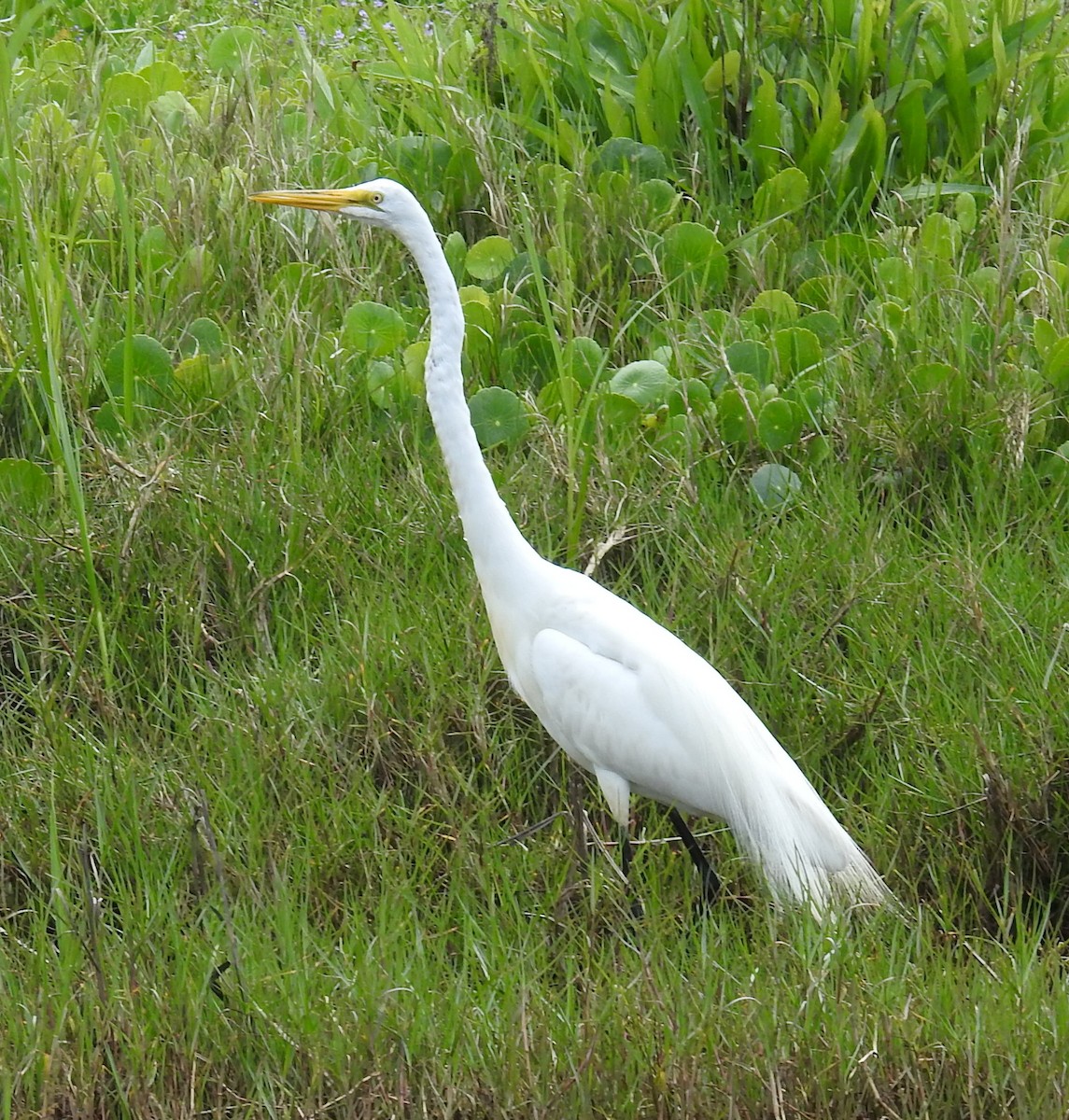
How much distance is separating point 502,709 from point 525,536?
0.39 m

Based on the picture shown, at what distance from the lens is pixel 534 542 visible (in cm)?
289

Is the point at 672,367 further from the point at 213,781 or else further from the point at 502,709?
the point at 213,781

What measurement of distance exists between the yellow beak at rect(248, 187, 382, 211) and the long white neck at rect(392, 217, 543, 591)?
72mm

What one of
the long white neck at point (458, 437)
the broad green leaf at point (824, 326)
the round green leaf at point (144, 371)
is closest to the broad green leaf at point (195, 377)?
the round green leaf at point (144, 371)

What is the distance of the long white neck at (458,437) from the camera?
222 cm

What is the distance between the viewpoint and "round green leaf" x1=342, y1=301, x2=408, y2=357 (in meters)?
3.22

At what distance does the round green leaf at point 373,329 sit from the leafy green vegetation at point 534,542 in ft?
0.05

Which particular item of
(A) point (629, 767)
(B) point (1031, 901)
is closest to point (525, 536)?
(A) point (629, 767)

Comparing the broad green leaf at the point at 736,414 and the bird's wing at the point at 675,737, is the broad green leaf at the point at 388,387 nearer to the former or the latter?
the broad green leaf at the point at 736,414

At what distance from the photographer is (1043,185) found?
11.7 feet

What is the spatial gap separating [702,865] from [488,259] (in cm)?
165

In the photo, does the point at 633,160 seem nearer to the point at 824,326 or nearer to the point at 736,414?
the point at 824,326

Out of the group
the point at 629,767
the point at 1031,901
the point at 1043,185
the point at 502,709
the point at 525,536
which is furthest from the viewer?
the point at 1043,185

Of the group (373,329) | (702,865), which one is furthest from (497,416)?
(702,865)
